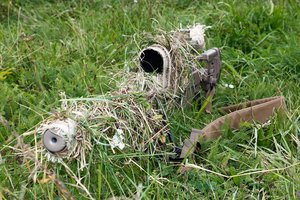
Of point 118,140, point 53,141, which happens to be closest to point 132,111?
point 118,140

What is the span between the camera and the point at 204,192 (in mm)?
2816

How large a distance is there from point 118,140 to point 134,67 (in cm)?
61

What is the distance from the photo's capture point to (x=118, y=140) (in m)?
2.77

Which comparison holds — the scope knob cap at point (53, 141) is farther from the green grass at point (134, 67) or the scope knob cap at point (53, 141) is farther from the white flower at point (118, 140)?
the white flower at point (118, 140)

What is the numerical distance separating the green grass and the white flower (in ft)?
0.21

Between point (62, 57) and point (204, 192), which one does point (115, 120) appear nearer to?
point (204, 192)

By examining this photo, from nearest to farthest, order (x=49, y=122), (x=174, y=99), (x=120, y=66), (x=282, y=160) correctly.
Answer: (x=49, y=122) < (x=282, y=160) < (x=174, y=99) < (x=120, y=66)

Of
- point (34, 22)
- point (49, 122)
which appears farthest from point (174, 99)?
point (34, 22)

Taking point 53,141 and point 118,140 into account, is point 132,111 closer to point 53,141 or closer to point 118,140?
point 118,140

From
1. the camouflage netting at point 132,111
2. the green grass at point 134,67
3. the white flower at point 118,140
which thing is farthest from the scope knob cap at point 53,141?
the white flower at point 118,140

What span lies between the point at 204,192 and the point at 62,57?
1.86 m

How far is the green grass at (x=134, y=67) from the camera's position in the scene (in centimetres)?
281

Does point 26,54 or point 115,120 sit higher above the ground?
point 115,120

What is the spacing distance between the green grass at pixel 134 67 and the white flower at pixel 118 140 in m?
0.06
